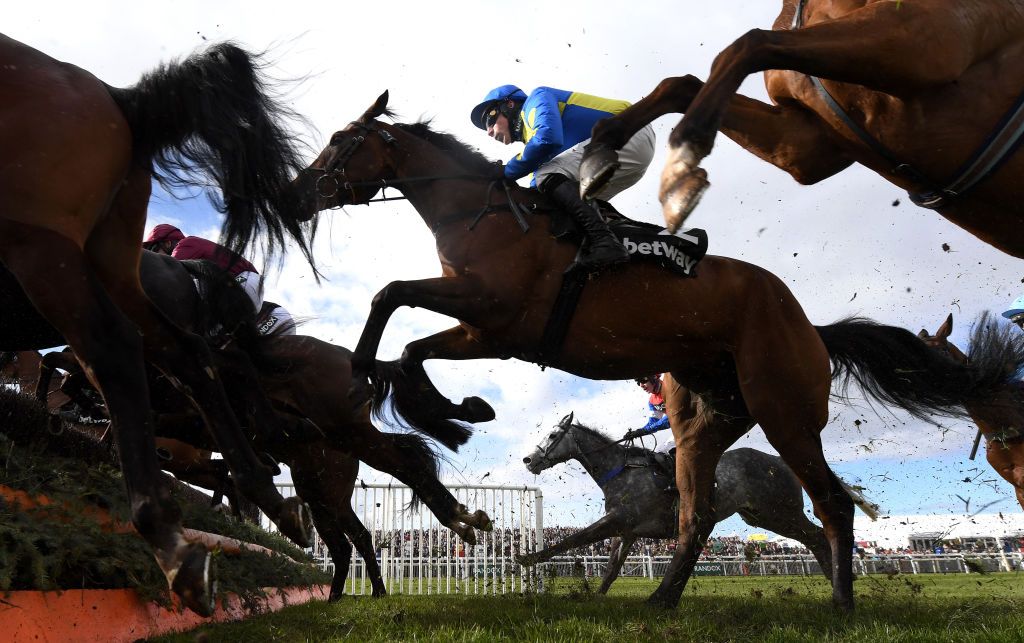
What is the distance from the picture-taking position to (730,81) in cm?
238

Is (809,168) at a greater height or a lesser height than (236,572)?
greater

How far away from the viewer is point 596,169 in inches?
104

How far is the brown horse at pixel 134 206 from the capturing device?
7.13 ft

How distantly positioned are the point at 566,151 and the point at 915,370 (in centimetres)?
286

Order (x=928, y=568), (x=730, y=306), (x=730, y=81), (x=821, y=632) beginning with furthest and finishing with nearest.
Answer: (x=928, y=568)
(x=730, y=306)
(x=821, y=632)
(x=730, y=81)

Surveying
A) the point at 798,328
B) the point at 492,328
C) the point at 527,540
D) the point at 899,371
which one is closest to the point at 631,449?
the point at 527,540

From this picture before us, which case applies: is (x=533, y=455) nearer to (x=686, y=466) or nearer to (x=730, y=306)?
(x=686, y=466)

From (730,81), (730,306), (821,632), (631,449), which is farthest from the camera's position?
(631,449)

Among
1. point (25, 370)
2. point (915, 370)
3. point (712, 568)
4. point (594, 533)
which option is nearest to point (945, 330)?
point (915, 370)

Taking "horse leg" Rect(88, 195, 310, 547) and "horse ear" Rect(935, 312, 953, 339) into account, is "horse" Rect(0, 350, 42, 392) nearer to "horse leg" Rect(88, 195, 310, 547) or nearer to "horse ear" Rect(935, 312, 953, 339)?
"horse leg" Rect(88, 195, 310, 547)

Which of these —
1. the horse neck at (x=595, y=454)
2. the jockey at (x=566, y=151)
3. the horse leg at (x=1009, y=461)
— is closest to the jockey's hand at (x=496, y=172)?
the jockey at (x=566, y=151)

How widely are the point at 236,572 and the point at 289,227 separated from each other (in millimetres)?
1988

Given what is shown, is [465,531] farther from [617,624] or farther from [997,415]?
[997,415]

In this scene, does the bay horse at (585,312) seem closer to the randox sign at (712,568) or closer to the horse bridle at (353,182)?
the horse bridle at (353,182)
